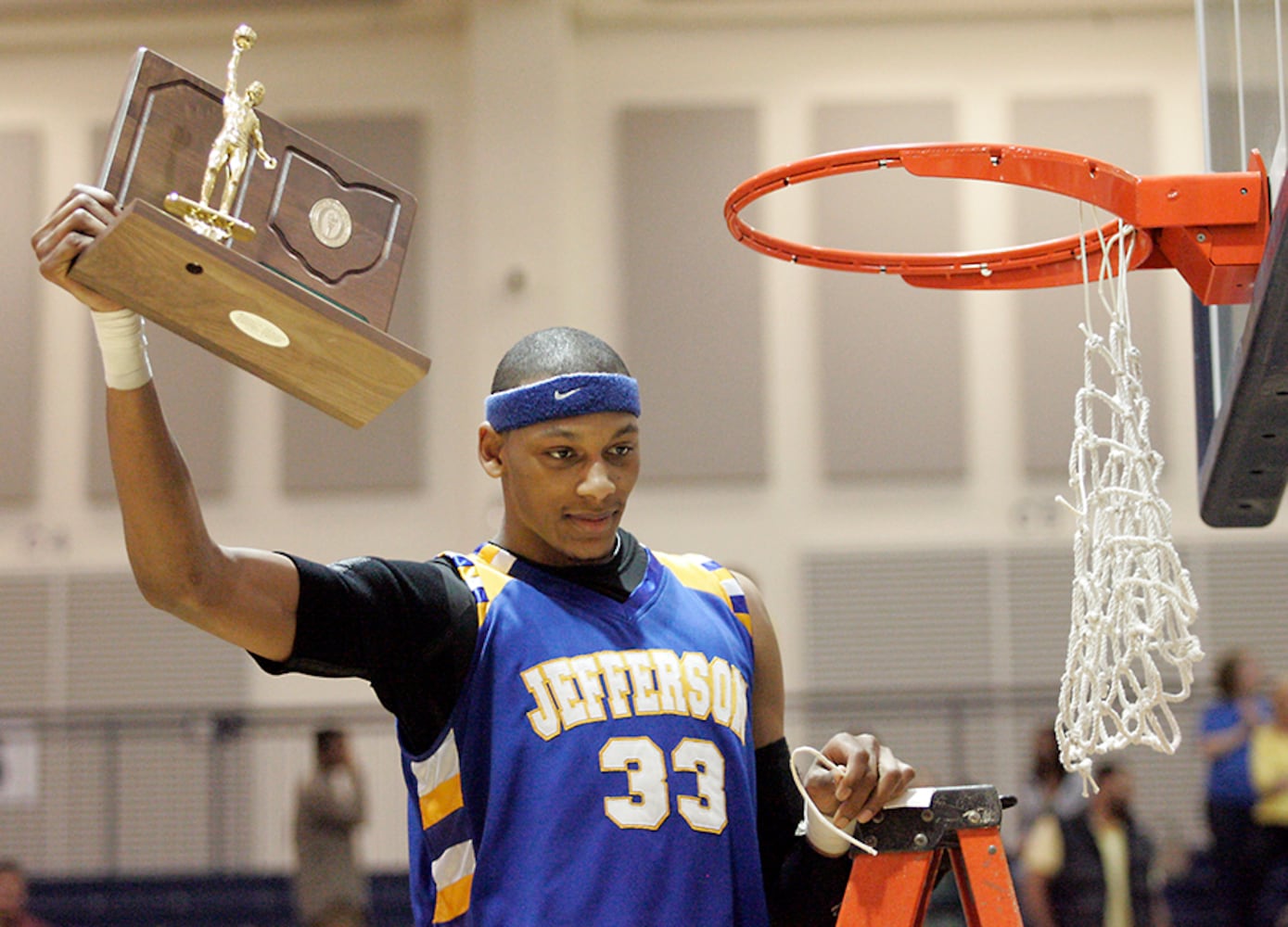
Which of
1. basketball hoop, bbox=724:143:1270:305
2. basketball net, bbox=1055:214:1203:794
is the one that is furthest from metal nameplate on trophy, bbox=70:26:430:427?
basketball net, bbox=1055:214:1203:794

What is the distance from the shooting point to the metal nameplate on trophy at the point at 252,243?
6.82 ft

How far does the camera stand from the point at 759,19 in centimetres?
1061

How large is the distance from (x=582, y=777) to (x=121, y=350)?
98cm

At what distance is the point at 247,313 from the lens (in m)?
2.19

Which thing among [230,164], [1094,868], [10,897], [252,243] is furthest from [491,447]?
[10,897]

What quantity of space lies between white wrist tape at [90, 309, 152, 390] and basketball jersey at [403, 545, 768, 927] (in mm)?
700

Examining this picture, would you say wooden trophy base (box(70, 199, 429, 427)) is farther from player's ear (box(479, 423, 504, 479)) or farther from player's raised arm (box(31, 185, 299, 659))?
player's ear (box(479, 423, 504, 479))

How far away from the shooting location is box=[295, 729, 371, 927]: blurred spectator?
25.6 ft

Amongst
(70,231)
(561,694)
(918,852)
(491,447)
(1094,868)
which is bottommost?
(1094,868)

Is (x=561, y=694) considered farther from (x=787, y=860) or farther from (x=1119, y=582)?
(x=1119, y=582)

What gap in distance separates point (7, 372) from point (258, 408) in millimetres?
1793

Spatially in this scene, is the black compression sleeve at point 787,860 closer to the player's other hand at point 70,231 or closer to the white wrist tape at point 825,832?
A: the white wrist tape at point 825,832

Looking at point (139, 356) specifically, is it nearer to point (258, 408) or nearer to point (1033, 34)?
point (258, 408)

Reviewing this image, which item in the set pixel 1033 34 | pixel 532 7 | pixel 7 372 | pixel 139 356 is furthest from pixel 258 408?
pixel 139 356
